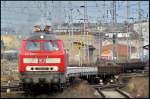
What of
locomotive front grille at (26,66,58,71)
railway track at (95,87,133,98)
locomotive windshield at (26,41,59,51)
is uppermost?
locomotive windshield at (26,41,59,51)

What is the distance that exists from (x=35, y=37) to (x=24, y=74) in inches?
72.3

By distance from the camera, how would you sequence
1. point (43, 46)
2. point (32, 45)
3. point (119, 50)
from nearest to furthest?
point (43, 46) < point (32, 45) < point (119, 50)

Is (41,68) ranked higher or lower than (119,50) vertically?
lower

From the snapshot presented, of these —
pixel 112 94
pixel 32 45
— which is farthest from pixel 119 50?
pixel 32 45

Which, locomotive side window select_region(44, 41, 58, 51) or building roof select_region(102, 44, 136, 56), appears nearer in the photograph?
locomotive side window select_region(44, 41, 58, 51)

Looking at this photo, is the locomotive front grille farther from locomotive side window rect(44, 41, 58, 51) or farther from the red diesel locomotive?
locomotive side window rect(44, 41, 58, 51)

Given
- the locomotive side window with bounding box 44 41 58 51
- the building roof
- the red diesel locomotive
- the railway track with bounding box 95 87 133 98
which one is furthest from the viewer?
the building roof

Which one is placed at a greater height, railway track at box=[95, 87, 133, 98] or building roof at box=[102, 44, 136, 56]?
building roof at box=[102, 44, 136, 56]

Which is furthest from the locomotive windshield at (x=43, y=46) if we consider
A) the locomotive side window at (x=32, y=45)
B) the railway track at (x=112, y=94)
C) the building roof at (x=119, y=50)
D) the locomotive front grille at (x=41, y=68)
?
the building roof at (x=119, y=50)

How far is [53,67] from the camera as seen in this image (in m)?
17.4

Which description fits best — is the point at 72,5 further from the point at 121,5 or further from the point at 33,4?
the point at 33,4

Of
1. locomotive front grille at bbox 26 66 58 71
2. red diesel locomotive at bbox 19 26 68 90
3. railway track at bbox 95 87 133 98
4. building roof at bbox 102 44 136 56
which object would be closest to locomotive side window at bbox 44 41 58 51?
red diesel locomotive at bbox 19 26 68 90

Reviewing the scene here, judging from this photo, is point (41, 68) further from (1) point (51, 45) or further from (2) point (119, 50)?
(2) point (119, 50)

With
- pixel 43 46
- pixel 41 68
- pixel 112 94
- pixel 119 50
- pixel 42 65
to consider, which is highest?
pixel 43 46
